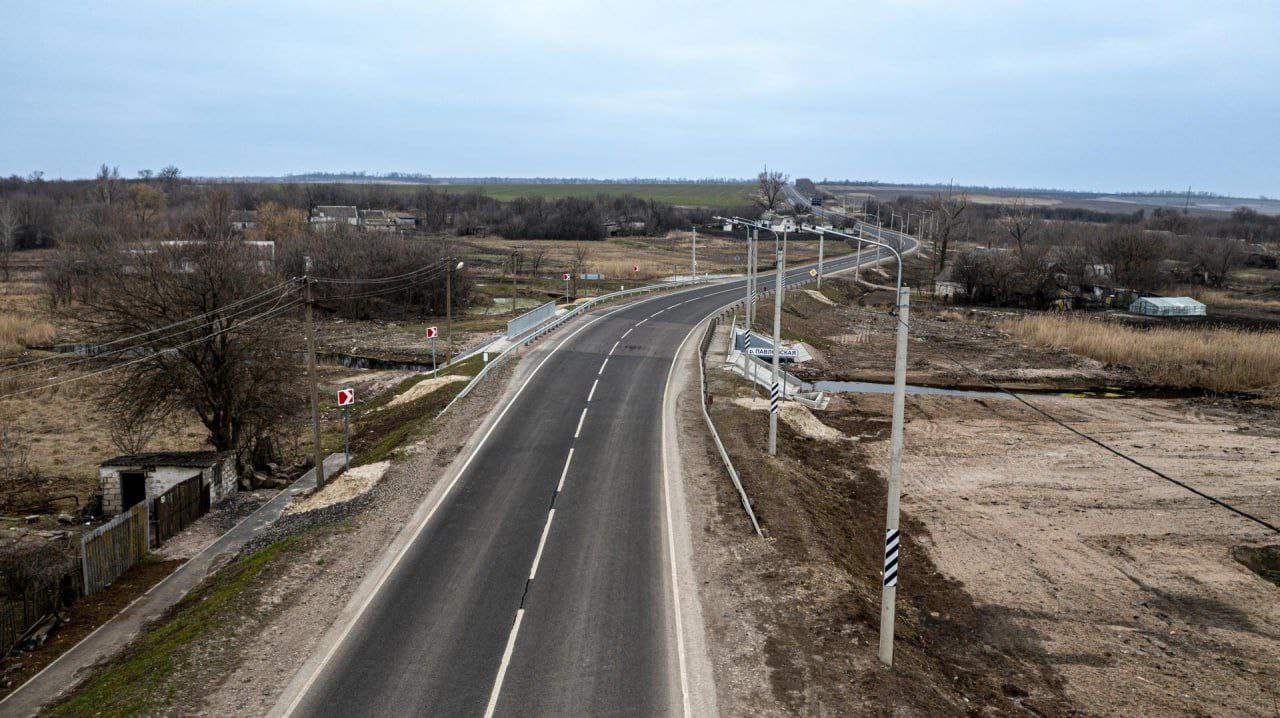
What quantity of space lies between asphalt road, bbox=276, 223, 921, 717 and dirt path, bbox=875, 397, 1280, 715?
28.8 feet

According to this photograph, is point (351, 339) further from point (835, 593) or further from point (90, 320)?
point (835, 593)

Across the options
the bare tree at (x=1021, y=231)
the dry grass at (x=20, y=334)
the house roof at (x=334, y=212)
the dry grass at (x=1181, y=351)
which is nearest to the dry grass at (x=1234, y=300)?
the bare tree at (x=1021, y=231)

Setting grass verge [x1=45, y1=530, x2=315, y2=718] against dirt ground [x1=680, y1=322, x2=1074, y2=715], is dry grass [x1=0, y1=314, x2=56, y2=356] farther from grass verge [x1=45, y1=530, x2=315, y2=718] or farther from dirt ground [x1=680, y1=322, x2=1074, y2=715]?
dirt ground [x1=680, y1=322, x2=1074, y2=715]

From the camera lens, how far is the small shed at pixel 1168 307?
7712 cm

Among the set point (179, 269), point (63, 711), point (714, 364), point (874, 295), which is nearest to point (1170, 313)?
point (874, 295)

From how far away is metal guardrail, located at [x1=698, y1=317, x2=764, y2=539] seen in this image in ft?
74.2

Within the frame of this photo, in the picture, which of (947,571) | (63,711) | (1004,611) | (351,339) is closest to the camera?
(63,711)

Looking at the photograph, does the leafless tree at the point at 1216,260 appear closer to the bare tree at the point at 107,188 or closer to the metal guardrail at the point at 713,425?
the metal guardrail at the point at 713,425

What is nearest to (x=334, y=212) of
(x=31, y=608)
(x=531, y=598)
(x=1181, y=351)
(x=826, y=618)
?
(x=1181, y=351)

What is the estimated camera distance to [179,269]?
1244 inches

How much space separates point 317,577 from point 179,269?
18593 mm

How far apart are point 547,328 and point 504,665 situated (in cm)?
3630

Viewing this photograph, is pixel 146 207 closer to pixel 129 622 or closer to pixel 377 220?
pixel 377 220

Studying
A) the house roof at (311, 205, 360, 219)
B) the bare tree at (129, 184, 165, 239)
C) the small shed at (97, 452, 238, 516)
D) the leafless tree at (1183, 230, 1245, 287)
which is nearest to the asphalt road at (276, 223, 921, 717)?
the small shed at (97, 452, 238, 516)
